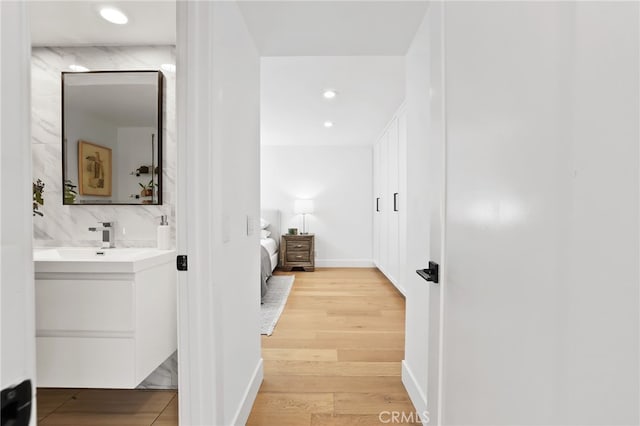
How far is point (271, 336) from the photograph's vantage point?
2941mm

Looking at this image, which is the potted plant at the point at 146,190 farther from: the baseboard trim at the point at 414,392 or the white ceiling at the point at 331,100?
A: the baseboard trim at the point at 414,392

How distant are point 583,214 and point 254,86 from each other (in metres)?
1.94

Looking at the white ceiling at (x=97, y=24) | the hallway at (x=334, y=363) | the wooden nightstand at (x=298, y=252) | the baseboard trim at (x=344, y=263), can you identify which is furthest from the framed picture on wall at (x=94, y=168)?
the baseboard trim at (x=344, y=263)

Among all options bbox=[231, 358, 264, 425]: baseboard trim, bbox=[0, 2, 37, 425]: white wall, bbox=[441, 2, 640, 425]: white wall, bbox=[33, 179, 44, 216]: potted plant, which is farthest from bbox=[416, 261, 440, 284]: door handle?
bbox=[33, 179, 44, 216]: potted plant

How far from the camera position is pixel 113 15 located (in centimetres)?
187

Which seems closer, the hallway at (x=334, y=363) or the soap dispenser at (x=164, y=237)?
the hallway at (x=334, y=363)

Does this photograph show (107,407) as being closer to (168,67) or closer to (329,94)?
(168,67)

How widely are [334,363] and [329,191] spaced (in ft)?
14.5

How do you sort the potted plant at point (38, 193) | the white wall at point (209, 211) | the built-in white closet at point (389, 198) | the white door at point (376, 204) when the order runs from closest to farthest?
1. the white wall at point (209, 211)
2. the potted plant at point (38, 193)
3. the built-in white closet at point (389, 198)
4. the white door at point (376, 204)

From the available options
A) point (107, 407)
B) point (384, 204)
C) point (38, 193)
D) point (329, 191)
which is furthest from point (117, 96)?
point (329, 191)

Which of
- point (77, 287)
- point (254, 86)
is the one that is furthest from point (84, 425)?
point (254, 86)

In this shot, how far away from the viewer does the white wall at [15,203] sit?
0.38 metres

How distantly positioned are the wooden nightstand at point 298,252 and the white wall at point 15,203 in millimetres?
5729

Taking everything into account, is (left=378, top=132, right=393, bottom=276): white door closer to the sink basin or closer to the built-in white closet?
the built-in white closet
